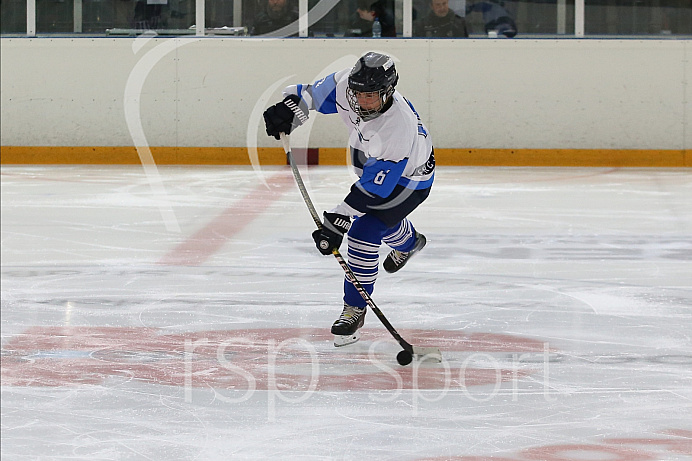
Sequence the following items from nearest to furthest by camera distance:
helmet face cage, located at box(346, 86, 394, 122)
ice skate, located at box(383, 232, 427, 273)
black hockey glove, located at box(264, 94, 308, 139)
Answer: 1. helmet face cage, located at box(346, 86, 394, 122)
2. black hockey glove, located at box(264, 94, 308, 139)
3. ice skate, located at box(383, 232, 427, 273)

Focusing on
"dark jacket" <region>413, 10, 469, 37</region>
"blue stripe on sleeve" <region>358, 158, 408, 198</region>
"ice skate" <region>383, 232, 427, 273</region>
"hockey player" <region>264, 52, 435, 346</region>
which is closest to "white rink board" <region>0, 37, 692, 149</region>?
"dark jacket" <region>413, 10, 469, 37</region>

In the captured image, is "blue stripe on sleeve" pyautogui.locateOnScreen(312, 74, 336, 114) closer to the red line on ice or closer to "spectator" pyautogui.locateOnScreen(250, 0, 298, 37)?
the red line on ice

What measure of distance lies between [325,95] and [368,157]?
1.13 ft

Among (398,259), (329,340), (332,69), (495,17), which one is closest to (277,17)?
(332,69)

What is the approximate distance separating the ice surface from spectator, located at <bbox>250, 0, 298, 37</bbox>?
3.75 meters

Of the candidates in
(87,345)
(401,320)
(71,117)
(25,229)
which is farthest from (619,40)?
(87,345)

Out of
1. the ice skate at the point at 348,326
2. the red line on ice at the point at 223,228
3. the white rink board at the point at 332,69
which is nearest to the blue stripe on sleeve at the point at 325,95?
the ice skate at the point at 348,326

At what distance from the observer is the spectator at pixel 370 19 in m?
9.95

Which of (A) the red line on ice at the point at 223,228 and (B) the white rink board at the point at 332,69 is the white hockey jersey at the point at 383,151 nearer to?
(A) the red line on ice at the point at 223,228

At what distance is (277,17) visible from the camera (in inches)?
394

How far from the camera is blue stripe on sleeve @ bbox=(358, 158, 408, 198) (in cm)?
325

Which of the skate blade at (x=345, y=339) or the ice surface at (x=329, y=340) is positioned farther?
the skate blade at (x=345, y=339)

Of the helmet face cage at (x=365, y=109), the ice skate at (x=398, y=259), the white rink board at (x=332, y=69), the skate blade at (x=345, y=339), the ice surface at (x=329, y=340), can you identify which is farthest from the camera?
the white rink board at (x=332, y=69)

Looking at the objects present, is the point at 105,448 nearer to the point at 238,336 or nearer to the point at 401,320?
the point at 238,336
